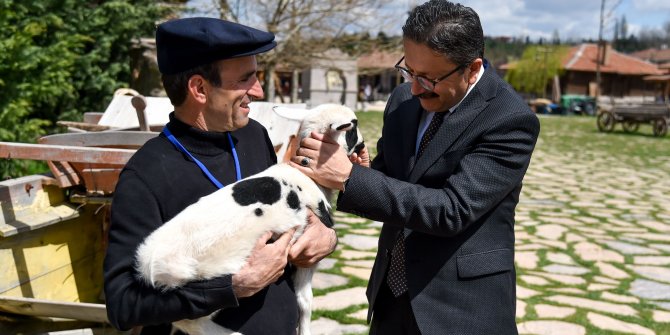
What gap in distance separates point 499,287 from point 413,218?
0.53 metres

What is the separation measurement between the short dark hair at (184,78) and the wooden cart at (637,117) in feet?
83.5

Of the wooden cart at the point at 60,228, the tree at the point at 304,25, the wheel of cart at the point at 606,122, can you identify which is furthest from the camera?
the wheel of cart at the point at 606,122

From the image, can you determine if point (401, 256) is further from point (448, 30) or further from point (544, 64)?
point (544, 64)

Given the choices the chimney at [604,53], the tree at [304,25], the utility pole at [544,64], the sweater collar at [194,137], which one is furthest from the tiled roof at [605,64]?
the sweater collar at [194,137]

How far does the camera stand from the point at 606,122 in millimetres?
26453

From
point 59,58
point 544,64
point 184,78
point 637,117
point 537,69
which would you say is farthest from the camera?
point 537,69

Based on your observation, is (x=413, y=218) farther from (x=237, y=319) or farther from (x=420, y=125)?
(x=237, y=319)

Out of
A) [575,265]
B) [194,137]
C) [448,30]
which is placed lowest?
[575,265]

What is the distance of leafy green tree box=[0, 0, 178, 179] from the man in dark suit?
7259 mm

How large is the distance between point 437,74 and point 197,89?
0.96m

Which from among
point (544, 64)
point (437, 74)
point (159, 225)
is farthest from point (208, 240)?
point (544, 64)

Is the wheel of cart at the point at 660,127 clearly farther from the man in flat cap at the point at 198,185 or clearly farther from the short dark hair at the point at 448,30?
the man in flat cap at the point at 198,185

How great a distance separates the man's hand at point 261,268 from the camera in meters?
2.04

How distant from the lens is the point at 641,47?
461 ft
